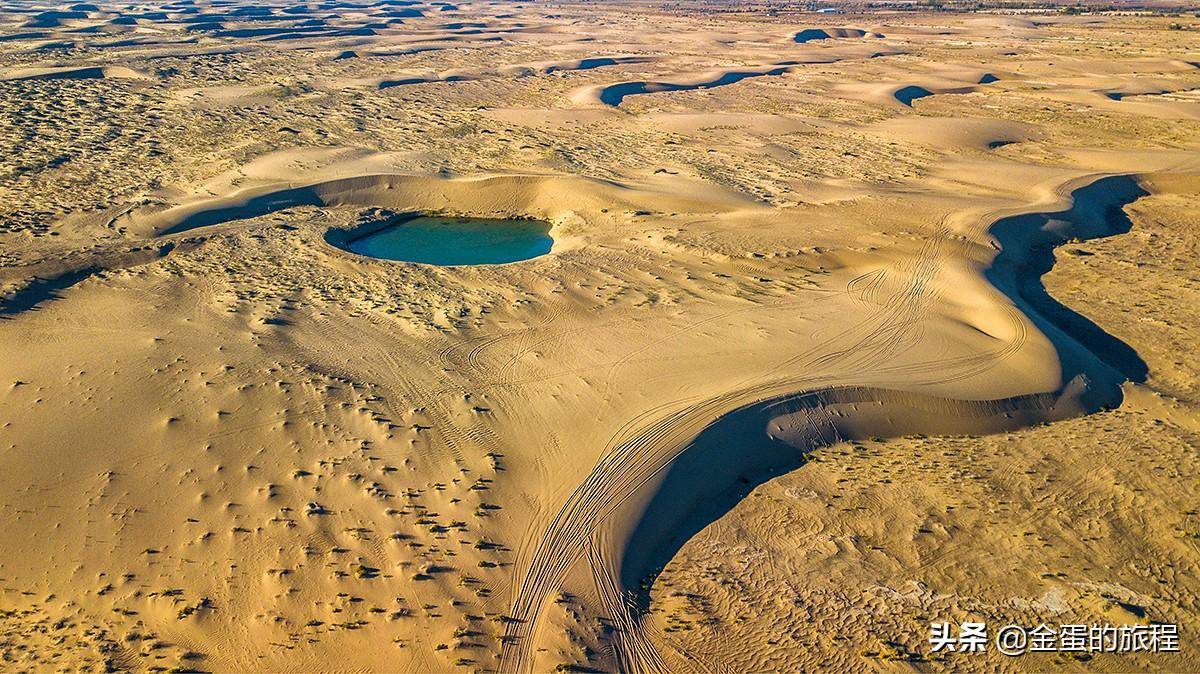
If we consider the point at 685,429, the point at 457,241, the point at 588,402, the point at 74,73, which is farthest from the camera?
the point at 74,73

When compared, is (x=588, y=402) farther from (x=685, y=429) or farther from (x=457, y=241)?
(x=457, y=241)

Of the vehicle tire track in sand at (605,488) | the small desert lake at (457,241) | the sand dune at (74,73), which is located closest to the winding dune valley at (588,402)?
the vehicle tire track in sand at (605,488)

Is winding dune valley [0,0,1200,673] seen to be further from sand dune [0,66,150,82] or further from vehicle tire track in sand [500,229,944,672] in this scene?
sand dune [0,66,150,82]

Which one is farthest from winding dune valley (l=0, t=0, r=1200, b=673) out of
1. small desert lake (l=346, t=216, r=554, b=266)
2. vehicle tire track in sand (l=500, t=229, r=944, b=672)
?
small desert lake (l=346, t=216, r=554, b=266)

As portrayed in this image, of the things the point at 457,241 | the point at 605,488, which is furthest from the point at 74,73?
the point at 605,488

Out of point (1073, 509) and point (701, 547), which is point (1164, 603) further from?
point (701, 547)

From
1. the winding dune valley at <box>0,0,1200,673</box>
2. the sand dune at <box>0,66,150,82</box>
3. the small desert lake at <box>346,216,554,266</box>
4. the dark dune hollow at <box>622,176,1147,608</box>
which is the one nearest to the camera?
the winding dune valley at <box>0,0,1200,673</box>
